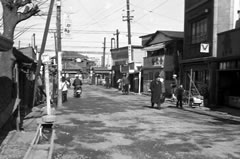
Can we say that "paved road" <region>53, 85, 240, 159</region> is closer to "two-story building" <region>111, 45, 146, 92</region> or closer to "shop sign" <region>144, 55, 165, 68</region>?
"shop sign" <region>144, 55, 165, 68</region>

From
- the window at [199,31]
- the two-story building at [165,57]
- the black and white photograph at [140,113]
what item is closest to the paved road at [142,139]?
the black and white photograph at [140,113]

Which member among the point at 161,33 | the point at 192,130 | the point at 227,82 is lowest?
the point at 192,130

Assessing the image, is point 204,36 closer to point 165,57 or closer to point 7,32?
point 165,57

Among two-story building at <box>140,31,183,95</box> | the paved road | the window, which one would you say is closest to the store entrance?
the window

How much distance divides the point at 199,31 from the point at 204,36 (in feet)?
3.38

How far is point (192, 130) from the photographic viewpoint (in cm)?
1077

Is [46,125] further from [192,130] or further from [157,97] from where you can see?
[157,97]

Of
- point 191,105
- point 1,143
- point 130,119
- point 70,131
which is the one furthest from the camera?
point 191,105

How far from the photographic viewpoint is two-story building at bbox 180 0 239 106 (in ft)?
65.7

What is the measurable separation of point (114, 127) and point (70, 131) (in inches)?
66.5

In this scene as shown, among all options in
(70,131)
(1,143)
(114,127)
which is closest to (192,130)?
(114,127)

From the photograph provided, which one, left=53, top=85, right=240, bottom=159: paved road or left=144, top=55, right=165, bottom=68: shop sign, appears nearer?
left=53, top=85, right=240, bottom=159: paved road

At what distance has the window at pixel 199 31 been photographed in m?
22.0

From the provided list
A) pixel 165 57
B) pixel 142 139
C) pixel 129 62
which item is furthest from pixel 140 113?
pixel 129 62
